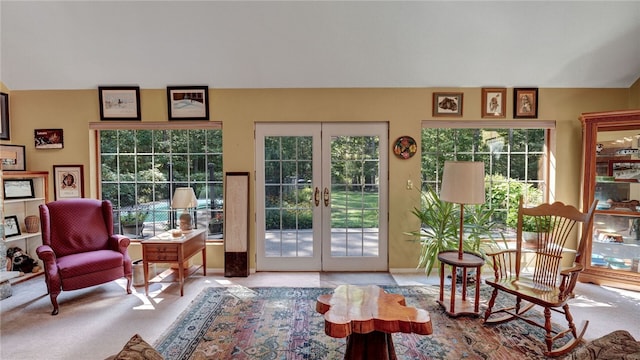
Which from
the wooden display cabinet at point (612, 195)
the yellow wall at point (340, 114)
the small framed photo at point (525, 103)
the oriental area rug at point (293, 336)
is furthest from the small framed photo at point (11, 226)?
the wooden display cabinet at point (612, 195)

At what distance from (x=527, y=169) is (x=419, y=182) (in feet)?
4.91

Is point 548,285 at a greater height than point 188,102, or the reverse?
point 188,102

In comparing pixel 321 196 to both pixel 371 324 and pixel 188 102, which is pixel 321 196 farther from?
pixel 371 324

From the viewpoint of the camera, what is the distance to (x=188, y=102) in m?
4.09

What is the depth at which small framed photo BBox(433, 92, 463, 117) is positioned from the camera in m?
4.07

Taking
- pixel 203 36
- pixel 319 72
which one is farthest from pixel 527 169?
pixel 203 36

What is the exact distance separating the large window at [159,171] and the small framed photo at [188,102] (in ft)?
0.85

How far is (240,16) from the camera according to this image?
3385 mm

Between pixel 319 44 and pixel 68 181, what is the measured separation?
12.3ft

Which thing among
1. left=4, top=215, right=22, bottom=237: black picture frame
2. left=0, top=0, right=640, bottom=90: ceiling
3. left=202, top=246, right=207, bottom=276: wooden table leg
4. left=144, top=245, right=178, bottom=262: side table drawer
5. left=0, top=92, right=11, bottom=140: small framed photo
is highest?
left=0, top=0, right=640, bottom=90: ceiling

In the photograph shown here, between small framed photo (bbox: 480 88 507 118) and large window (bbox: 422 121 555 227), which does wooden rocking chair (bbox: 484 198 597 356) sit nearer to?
large window (bbox: 422 121 555 227)

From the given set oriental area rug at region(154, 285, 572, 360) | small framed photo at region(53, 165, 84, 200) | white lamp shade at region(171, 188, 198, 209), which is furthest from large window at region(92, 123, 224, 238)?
oriental area rug at region(154, 285, 572, 360)

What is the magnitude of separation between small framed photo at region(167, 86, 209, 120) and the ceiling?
13cm

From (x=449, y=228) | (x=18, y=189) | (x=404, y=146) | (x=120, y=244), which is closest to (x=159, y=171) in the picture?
(x=120, y=244)
